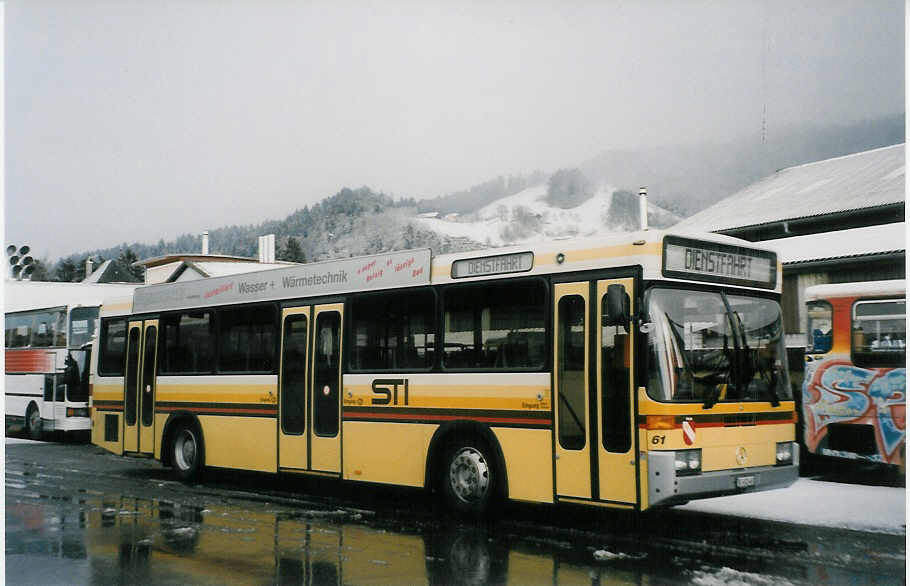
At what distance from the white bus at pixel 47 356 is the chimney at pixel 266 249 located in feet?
40.8

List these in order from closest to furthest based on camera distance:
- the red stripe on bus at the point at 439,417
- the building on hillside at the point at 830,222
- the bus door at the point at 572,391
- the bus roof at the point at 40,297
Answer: the bus door at the point at 572,391 → the red stripe on bus at the point at 439,417 → the building on hillside at the point at 830,222 → the bus roof at the point at 40,297

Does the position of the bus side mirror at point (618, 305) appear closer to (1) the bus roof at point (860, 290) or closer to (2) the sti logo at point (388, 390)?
(2) the sti logo at point (388, 390)

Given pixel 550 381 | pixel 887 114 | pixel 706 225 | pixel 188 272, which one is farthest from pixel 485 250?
pixel 188 272

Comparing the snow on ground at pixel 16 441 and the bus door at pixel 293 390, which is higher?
the bus door at pixel 293 390

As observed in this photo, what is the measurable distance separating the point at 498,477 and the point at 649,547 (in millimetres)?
1772

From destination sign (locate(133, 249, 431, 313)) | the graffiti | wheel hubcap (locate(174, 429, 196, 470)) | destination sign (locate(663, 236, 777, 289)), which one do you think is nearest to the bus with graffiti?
the graffiti

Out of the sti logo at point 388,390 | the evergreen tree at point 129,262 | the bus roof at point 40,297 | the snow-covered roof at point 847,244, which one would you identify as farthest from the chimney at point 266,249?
the sti logo at point 388,390

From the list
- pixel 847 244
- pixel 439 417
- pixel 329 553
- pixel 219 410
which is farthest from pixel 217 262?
pixel 329 553

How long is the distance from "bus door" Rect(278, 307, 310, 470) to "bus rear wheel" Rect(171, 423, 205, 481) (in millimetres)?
2007

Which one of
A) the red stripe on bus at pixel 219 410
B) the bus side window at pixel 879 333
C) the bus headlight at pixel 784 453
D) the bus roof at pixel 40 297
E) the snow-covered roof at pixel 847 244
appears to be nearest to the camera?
the bus headlight at pixel 784 453

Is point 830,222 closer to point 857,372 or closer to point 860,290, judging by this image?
point 860,290

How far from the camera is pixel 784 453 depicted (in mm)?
9016

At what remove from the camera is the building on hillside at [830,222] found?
47.5 feet

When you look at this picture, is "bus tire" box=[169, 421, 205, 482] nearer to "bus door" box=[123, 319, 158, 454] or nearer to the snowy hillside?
"bus door" box=[123, 319, 158, 454]
